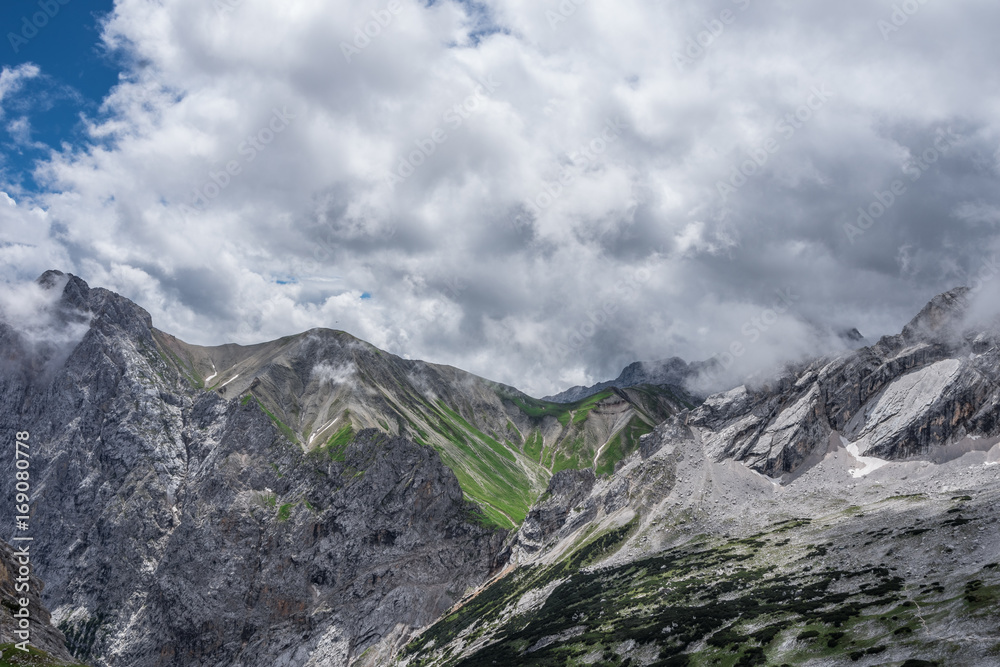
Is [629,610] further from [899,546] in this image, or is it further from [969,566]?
[969,566]

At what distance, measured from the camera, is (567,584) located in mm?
197875

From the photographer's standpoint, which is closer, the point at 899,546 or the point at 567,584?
the point at 899,546

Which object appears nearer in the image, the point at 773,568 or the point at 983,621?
the point at 983,621

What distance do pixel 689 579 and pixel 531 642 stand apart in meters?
45.5

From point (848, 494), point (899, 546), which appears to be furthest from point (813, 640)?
point (848, 494)

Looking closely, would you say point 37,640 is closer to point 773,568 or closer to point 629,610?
point 629,610

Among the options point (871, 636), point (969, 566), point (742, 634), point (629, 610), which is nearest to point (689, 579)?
point (629, 610)

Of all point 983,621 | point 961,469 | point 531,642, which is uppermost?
point 983,621

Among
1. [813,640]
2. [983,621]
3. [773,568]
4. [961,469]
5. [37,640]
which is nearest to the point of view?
[983,621]

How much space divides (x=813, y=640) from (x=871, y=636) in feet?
27.2

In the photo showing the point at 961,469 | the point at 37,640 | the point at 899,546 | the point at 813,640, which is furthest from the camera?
the point at 961,469

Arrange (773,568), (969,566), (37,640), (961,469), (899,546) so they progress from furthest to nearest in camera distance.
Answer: (961,469), (773,568), (899,546), (969,566), (37,640)

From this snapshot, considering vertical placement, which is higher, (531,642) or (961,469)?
(531,642)

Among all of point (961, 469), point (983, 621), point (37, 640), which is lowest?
point (961, 469)
